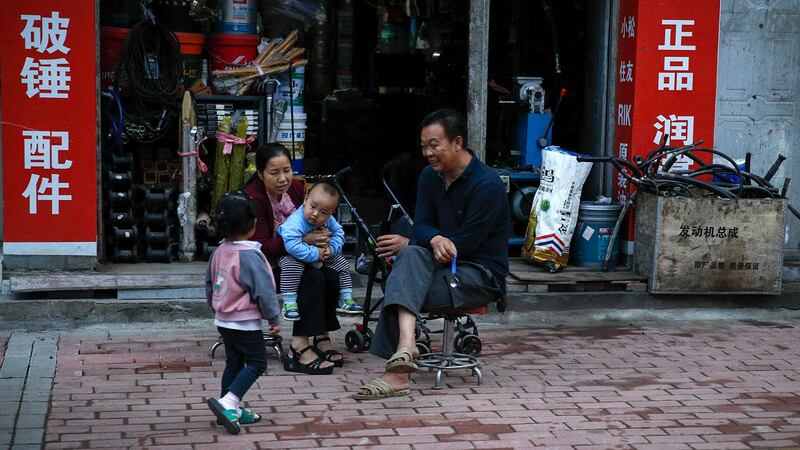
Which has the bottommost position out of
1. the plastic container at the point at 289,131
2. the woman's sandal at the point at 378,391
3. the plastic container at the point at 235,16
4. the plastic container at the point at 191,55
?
the woman's sandal at the point at 378,391

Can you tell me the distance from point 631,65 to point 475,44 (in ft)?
4.23

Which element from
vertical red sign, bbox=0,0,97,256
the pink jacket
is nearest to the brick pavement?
the pink jacket

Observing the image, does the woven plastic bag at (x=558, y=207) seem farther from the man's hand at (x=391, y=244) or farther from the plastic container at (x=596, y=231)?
the man's hand at (x=391, y=244)

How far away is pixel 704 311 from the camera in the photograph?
349 inches

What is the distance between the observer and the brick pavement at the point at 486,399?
5.68 m

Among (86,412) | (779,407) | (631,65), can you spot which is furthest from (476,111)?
(86,412)

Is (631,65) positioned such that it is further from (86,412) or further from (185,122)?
(86,412)

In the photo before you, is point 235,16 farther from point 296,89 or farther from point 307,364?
point 307,364

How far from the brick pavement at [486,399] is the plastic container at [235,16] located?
2.71 m

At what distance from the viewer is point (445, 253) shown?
21.0 ft

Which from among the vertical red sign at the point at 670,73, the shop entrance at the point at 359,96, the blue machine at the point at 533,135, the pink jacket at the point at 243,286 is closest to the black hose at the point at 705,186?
the vertical red sign at the point at 670,73

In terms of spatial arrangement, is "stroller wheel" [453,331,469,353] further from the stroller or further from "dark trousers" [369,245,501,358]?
"dark trousers" [369,245,501,358]

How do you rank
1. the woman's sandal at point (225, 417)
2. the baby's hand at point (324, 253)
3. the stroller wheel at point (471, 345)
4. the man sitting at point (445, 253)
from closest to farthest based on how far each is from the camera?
the woman's sandal at point (225, 417) → the man sitting at point (445, 253) → the baby's hand at point (324, 253) → the stroller wheel at point (471, 345)

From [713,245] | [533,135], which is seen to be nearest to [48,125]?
[533,135]
